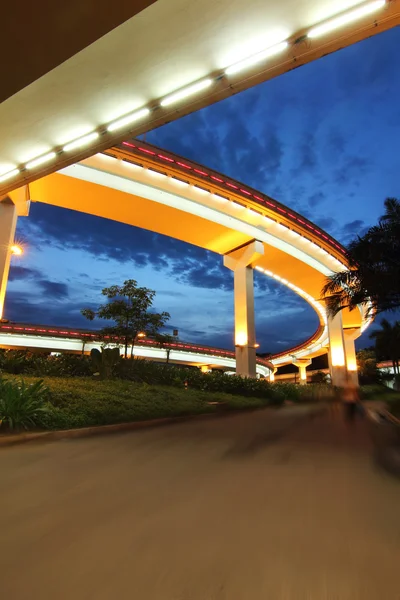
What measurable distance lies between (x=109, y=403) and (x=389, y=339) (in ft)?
109

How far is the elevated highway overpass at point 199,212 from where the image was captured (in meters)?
16.0

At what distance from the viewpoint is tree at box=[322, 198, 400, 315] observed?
45.1 feet

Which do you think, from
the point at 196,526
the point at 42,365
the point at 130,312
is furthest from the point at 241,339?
the point at 196,526

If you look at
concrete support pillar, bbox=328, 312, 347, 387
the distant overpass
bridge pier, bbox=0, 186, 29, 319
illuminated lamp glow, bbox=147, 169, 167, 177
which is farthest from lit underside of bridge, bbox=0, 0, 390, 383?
concrete support pillar, bbox=328, 312, 347, 387

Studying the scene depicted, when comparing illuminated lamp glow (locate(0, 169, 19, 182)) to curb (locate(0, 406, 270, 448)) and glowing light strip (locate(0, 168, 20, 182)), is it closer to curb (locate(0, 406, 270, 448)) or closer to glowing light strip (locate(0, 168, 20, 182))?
glowing light strip (locate(0, 168, 20, 182))

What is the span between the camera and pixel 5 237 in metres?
15.2

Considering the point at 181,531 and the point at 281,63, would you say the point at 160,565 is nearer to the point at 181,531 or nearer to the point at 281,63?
the point at 181,531

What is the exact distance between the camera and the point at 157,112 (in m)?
7.33

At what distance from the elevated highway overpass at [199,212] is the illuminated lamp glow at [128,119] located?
8.18 meters

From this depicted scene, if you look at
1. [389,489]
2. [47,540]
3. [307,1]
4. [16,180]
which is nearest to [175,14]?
[307,1]

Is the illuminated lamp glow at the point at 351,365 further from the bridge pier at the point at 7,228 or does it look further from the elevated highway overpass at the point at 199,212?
the bridge pier at the point at 7,228

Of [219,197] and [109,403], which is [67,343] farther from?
[109,403]

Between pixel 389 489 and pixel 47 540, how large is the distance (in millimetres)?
3746

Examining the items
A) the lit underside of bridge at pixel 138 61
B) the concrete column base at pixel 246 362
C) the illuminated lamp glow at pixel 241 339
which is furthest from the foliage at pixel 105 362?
the illuminated lamp glow at pixel 241 339
